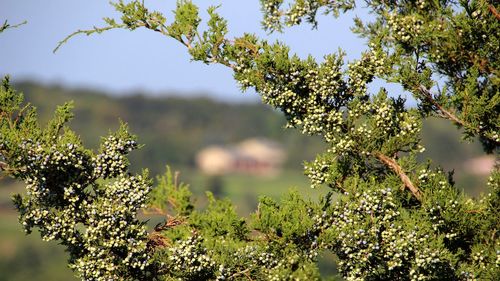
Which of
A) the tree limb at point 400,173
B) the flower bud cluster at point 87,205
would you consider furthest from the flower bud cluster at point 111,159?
the tree limb at point 400,173

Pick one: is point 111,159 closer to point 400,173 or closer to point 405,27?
point 400,173

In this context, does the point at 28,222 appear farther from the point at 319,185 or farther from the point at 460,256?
the point at 460,256

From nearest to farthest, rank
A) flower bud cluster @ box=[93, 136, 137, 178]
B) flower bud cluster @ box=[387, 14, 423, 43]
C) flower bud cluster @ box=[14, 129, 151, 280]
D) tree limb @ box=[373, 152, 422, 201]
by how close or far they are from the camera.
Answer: flower bud cluster @ box=[14, 129, 151, 280], flower bud cluster @ box=[93, 136, 137, 178], tree limb @ box=[373, 152, 422, 201], flower bud cluster @ box=[387, 14, 423, 43]

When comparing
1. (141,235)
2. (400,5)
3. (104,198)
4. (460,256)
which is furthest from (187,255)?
Answer: (400,5)

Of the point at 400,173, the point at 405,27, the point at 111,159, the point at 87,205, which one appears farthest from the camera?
the point at 405,27

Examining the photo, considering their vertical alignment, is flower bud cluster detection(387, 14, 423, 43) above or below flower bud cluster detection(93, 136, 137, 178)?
above

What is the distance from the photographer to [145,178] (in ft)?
40.4

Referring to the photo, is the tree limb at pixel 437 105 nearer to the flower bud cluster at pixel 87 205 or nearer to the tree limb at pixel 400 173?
the tree limb at pixel 400 173

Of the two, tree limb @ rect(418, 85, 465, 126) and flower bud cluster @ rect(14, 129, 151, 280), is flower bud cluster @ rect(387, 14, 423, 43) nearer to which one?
tree limb @ rect(418, 85, 465, 126)

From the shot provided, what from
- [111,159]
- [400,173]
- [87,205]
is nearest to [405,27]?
[400,173]

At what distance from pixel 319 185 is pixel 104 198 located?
3.49 m

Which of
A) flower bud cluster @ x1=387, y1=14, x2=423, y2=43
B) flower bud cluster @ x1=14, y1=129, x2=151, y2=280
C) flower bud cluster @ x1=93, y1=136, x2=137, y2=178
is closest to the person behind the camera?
flower bud cluster @ x1=14, y1=129, x2=151, y2=280

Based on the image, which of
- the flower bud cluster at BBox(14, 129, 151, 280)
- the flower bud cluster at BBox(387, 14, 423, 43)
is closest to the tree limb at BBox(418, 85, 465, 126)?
the flower bud cluster at BBox(387, 14, 423, 43)

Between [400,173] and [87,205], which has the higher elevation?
[400,173]
